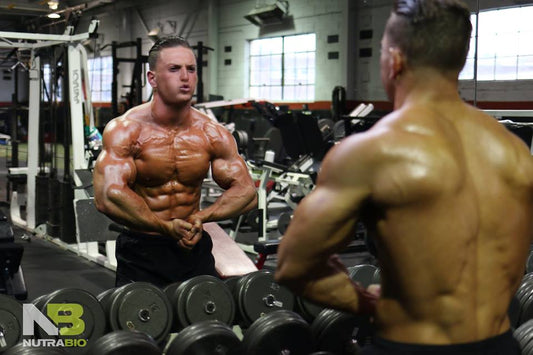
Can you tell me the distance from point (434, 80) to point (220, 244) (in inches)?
95.3

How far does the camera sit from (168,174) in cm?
244

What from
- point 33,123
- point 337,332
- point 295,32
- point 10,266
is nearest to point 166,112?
point 337,332

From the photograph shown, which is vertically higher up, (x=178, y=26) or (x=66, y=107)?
(x=178, y=26)

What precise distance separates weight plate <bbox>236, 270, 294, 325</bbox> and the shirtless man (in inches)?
49.2

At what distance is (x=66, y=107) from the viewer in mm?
6016

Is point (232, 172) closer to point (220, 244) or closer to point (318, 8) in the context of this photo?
point (220, 244)

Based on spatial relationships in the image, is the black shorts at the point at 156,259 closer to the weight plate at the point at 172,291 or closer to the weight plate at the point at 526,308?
the weight plate at the point at 172,291

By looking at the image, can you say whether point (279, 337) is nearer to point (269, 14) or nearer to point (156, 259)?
point (156, 259)

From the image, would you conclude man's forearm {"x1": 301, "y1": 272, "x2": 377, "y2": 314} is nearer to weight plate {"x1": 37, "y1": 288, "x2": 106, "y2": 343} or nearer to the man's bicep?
weight plate {"x1": 37, "y1": 288, "x2": 106, "y2": 343}

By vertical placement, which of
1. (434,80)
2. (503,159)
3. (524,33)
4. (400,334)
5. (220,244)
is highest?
(524,33)

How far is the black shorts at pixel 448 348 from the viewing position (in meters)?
0.99

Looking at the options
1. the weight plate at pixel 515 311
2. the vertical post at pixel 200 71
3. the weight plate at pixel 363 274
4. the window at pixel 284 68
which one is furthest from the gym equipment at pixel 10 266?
the window at pixel 284 68

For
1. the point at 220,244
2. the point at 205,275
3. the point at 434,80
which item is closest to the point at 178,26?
the point at 220,244

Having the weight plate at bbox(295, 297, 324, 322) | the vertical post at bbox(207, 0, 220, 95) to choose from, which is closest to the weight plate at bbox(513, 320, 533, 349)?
the weight plate at bbox(295, 297, 324, 322)
